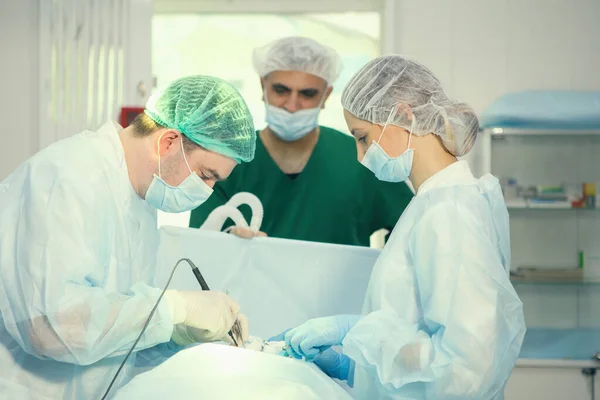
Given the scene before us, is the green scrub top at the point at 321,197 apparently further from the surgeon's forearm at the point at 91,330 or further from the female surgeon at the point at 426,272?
the surgeon's forearm at the point at 91,330

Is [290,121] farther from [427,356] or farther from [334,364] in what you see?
[427,356]

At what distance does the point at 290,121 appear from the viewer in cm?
243

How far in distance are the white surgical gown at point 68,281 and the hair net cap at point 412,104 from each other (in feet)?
1.76

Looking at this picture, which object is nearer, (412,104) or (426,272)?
(426,272)

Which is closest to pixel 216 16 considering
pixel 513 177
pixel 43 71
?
pixel 43 71

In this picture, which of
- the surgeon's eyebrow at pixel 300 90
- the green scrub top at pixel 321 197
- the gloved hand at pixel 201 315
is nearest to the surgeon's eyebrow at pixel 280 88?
the surgeon's eyebrow at pixel 300 90

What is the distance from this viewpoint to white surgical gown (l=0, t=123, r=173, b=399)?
4.26ft

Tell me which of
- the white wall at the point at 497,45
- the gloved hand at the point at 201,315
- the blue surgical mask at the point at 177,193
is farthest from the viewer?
the white wall at the point at 497,45

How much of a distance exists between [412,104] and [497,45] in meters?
2.15

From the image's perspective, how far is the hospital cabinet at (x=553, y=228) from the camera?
3203 mm

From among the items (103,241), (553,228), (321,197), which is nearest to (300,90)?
(321,197)

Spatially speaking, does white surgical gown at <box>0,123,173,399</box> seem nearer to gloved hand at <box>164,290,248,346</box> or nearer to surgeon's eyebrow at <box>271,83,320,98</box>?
gloved hand at <box>164,290,248,346</box>

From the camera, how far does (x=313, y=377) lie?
4.52 feet

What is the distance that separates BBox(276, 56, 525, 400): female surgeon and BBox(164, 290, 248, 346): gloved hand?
15 centimetres
